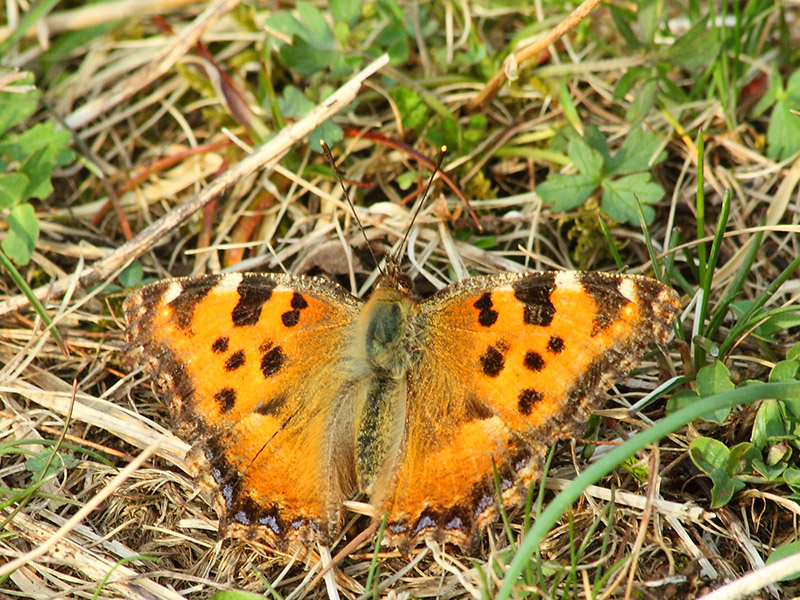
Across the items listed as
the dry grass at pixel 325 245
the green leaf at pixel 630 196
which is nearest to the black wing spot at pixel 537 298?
the dry grass at pixel 325 245

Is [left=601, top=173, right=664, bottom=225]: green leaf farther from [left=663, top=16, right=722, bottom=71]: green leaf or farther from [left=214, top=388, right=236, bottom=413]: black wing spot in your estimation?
[left=214, top=388, right=236, bottom=413]: black wing spot

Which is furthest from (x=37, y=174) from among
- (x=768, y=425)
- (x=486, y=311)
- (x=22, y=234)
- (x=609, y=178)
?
(x=768, y=425)

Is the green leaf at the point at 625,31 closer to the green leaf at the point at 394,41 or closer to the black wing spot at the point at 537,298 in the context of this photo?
the green leaf at the point at 394,41

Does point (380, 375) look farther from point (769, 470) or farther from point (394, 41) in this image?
point (394, 41)

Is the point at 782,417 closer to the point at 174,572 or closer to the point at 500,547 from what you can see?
the point at 500,547

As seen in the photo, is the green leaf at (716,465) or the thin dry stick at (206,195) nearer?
the green leaf at (716,465)

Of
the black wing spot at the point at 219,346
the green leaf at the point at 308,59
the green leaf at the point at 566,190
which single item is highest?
the green leaf at the point at 308,59
